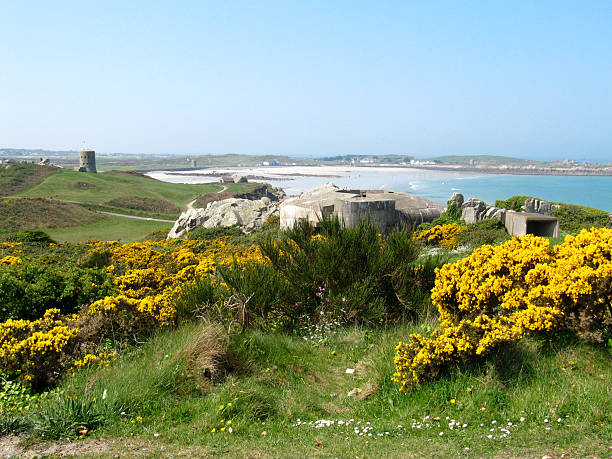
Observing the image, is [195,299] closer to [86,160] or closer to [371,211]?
[371,211]

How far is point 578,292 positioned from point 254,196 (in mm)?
63124

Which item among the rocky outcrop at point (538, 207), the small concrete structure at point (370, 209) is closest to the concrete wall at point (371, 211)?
the small concrete structure at point (370, 209)

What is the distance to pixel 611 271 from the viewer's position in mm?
5184

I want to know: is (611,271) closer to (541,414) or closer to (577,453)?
(541,414)

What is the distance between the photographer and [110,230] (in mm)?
40438

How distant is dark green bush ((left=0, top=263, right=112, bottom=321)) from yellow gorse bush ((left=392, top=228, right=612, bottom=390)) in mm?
5173

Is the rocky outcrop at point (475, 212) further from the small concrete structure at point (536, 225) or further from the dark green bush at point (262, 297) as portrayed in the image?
the dark green bush at point (262, 297)

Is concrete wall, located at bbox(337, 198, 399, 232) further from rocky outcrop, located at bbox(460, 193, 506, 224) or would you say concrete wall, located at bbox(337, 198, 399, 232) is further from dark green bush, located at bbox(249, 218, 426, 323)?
dark green bush, located at bbox(249, 218, 426, 323)

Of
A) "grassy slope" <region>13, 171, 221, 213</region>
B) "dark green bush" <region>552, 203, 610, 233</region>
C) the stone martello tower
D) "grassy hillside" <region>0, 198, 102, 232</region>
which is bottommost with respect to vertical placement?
"grassy hillside" <region>0, 198, 102, 232</region>

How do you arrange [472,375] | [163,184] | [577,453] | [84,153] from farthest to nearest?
[84,153] → [163,184] → [472,375] → [577,453]

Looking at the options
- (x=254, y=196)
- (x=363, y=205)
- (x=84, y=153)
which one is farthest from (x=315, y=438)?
(x=84, y=153)

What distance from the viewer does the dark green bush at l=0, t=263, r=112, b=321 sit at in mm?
7523

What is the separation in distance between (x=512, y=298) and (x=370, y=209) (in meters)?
11.4

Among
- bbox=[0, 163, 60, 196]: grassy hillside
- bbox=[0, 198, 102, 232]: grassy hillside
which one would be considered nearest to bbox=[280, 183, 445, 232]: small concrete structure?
bbox=[0, 198, 102, 232]: grassy hillside
